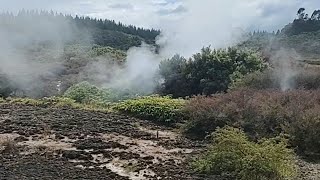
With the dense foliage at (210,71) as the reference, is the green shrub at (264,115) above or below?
below

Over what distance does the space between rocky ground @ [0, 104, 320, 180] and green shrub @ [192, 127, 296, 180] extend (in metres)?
0.77

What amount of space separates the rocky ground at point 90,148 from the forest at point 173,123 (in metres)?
0.04

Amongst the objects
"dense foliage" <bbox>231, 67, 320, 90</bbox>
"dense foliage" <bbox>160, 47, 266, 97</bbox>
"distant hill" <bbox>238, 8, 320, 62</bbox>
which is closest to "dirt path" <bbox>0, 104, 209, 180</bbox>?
"dense foliage" <bbox>231, 67, 320, 90</bbox>

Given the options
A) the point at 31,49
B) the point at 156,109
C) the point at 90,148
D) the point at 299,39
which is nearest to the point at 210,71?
the point at 156,109

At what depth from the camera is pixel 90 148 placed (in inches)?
823

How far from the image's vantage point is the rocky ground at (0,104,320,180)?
1728 cm

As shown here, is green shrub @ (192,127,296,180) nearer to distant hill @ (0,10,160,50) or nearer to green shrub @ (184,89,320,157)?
green shrub @ (184,89,320,157)

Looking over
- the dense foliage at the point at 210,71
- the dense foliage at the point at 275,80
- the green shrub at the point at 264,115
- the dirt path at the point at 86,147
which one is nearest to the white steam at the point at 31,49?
the dense foliage at the point at 210,71

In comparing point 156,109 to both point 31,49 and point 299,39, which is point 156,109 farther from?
point 31,49

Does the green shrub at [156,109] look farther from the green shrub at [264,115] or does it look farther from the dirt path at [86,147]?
the green shrub at [264,115]

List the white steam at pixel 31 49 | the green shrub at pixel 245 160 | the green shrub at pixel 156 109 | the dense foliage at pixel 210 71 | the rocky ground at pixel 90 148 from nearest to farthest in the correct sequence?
the green shrub at pixel 245 160 → the rocky ground at pixel 90 148 → the green shrub at pixel 156 109 → the dense foliage at pixel 210 71 → the white steam at pixel 31 49

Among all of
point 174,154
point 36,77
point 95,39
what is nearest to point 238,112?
point 174,154

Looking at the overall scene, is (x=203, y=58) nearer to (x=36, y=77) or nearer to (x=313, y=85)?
(x=313, y=85)

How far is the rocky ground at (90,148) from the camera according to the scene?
17.3 meters
